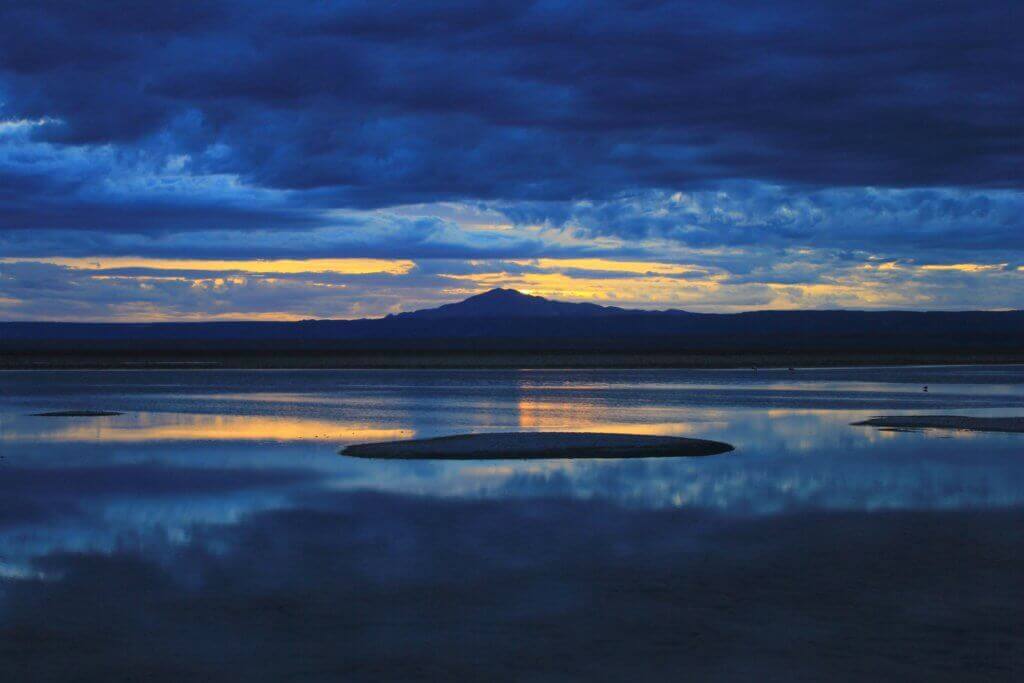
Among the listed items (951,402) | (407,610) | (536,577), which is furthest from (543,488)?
(951,402)

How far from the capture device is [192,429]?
35469 millimetres

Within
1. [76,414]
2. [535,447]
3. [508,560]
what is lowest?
[508,560]

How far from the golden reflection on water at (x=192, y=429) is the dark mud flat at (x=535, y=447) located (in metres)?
2.89

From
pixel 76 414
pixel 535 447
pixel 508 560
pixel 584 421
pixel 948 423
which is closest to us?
pixel 508 560

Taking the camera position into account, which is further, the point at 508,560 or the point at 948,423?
the point at 948,423

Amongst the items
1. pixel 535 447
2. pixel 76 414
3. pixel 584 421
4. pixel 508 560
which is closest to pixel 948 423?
pixel 584 421

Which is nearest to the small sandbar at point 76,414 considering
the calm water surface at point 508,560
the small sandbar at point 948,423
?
the calm water surface at point 508,560

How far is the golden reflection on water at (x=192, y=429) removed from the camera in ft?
107

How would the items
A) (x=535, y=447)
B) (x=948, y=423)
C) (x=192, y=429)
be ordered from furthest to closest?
(x=948, y=423)
(x=192, y=429)
(x=535, y=447)

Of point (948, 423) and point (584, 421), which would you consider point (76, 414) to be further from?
point (948, 423)

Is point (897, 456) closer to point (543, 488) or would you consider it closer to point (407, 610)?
point (543, 488)

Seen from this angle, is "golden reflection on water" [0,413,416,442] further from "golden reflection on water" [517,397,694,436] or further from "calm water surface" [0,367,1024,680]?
"golden reflection on water" [517,397,694,436]

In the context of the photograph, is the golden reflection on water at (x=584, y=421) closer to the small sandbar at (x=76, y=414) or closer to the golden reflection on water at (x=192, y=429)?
the golden reflection on water at (x=192, y=429)

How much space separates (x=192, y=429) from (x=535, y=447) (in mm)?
11923
